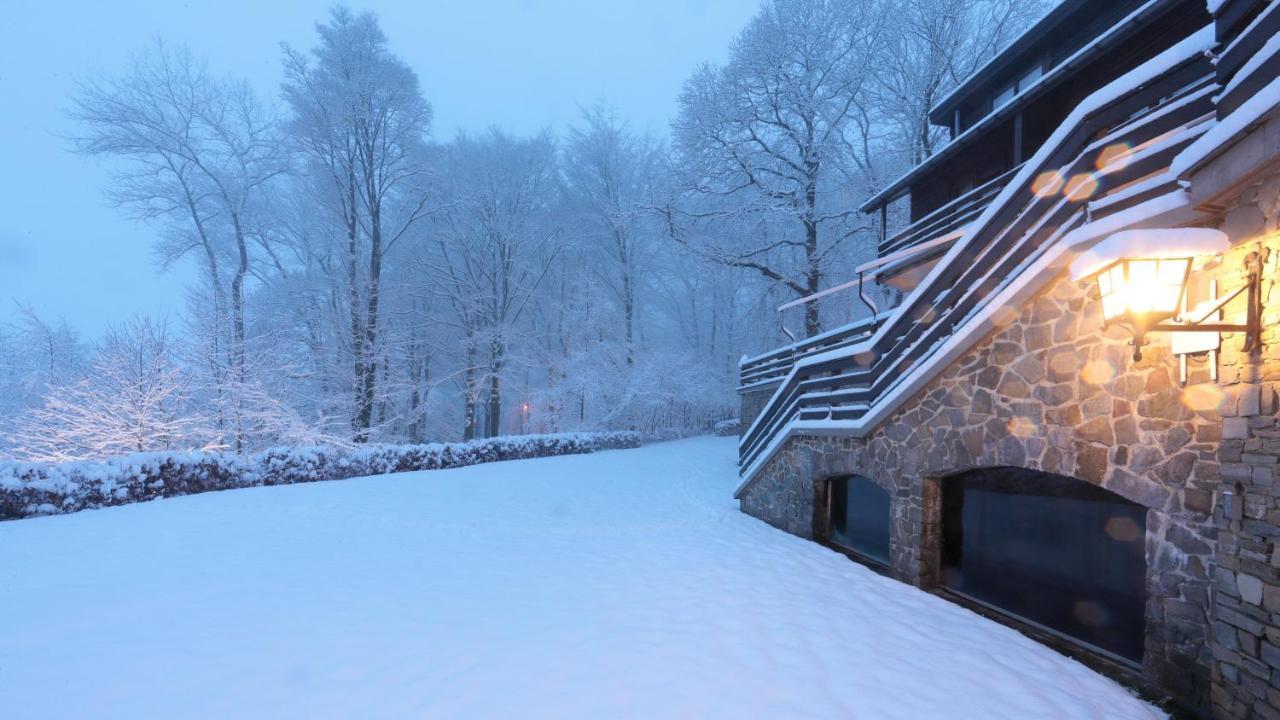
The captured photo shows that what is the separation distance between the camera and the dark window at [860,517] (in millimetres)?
6766

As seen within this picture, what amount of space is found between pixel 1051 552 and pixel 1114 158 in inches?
134

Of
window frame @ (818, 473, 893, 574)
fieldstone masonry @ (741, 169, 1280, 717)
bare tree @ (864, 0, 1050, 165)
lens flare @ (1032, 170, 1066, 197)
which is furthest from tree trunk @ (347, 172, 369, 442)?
bare tree @ (864, 0, 1050, 165)

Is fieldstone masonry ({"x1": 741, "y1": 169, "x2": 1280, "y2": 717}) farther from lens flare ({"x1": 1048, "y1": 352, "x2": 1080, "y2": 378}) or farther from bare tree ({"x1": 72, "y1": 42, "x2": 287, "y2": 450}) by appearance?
bare tree ({"x1": 72, "y1": 42, "x2": 287, "y2": 450})

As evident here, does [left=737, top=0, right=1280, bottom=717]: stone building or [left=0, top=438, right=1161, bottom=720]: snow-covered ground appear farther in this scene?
[left=0, top=438, right=1161, bottom=720]: snow-covered ground

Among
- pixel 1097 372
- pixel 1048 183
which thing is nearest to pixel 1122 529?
pixel 1097 372

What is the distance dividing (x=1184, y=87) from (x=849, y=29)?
1461 cm

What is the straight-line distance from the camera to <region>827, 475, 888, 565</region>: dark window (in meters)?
6.77

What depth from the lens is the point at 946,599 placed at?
5.19 m

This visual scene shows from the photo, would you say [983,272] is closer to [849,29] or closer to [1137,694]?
[1137,694]

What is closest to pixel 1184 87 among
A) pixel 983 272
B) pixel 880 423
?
pixel 983 272

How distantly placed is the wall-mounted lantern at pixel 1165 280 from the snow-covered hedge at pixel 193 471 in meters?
13.4

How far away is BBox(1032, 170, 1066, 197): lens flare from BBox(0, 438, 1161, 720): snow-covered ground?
12.2 ft

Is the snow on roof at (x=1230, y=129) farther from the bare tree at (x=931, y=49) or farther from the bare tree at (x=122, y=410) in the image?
the bare tree at (x=122, y=410)

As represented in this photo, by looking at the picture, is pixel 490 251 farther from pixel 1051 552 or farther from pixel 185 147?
pixel 1051 552
